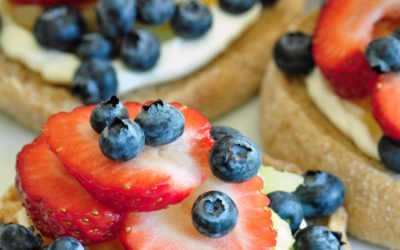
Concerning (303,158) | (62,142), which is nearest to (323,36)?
(303,158)

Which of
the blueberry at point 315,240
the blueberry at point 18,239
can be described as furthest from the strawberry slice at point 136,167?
the blueberry at point 315,240

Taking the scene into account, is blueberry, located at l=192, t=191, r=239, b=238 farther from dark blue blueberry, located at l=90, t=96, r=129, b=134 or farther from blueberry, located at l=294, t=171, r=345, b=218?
blueberry, located at l=294, t=171, r=345, b=218

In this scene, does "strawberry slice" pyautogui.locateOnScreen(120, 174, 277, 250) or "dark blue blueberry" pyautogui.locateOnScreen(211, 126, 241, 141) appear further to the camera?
"dark blue blueberry" pyautogui.locateOnScreen(211, 126, 241, 141)

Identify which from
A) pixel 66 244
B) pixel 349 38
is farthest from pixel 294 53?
pixel 66 244

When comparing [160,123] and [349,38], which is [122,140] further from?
[349,38]

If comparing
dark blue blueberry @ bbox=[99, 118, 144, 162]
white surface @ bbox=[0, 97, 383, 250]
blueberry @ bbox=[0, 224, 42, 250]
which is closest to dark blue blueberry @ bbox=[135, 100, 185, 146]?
dark blue blueberry @ bbox=[99, 118, 144, 162]

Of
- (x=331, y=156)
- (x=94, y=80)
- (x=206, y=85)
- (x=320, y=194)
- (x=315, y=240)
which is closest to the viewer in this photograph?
(x=315, y=240)
